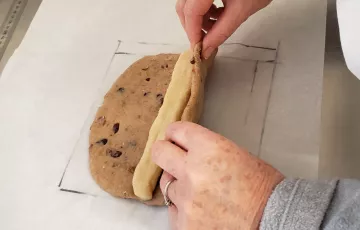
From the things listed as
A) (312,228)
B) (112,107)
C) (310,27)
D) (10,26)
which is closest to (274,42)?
(310,27)

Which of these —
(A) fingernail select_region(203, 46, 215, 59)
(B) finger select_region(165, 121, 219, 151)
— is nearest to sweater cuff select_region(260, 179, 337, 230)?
(B) finger select_region(165, 121, 219, 151)

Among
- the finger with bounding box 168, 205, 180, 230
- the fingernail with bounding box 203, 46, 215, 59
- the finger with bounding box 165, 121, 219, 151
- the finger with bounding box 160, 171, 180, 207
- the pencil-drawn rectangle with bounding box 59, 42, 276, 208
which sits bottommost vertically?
the finger with bounding box 168, 205, 180, 230

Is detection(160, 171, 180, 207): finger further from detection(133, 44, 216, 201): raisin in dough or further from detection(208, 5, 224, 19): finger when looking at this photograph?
detection(208, 5, 224, 19): finger

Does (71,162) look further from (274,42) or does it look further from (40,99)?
(274,42)

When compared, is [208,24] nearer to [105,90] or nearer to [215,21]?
[215,21]

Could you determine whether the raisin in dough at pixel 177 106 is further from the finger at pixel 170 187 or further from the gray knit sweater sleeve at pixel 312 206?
the gray knit sweater sleeve at pixel 312 206

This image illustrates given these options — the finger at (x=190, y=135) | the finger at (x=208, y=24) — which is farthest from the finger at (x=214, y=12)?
the finger at (x=190, y=135)

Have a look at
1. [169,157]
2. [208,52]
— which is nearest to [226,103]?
[208,52]
